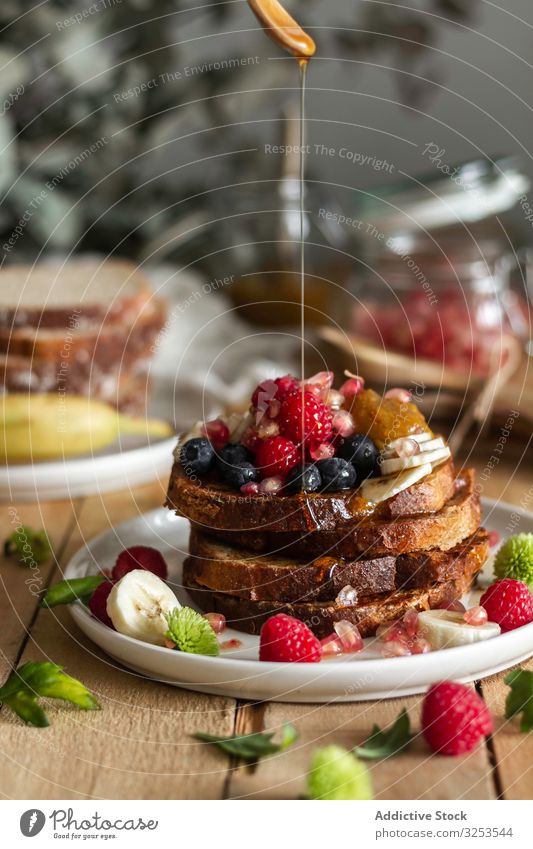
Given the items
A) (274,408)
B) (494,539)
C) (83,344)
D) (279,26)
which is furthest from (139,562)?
(83,344)

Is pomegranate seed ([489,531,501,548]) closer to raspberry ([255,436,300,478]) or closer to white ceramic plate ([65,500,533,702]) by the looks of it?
white ceramic plate ([65,500,533,702])

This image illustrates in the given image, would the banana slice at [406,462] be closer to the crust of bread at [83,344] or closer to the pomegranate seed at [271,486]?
the pomegranate seed at [271,486]

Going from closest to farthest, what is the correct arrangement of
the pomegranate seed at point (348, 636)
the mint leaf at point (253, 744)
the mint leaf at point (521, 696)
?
the mint leaf at point (253, 744) < the mint leaf at point (521, 696) < the pomegranate seed at point (348, 636)

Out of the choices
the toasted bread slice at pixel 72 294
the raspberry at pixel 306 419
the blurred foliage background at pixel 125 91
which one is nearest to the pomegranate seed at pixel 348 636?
the raspberry at pixel 306 419

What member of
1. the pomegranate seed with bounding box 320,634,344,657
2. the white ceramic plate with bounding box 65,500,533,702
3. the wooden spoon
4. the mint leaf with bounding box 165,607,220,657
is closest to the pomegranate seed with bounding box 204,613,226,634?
the white ceramic plate with bounding box 65,500,533,702

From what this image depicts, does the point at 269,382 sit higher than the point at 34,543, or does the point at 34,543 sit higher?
the point at 269,382

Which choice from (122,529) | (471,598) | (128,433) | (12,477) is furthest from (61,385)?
(471,598)

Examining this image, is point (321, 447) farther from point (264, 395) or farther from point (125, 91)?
point (125, 91)

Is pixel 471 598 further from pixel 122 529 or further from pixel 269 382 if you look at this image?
pixel 122 529
